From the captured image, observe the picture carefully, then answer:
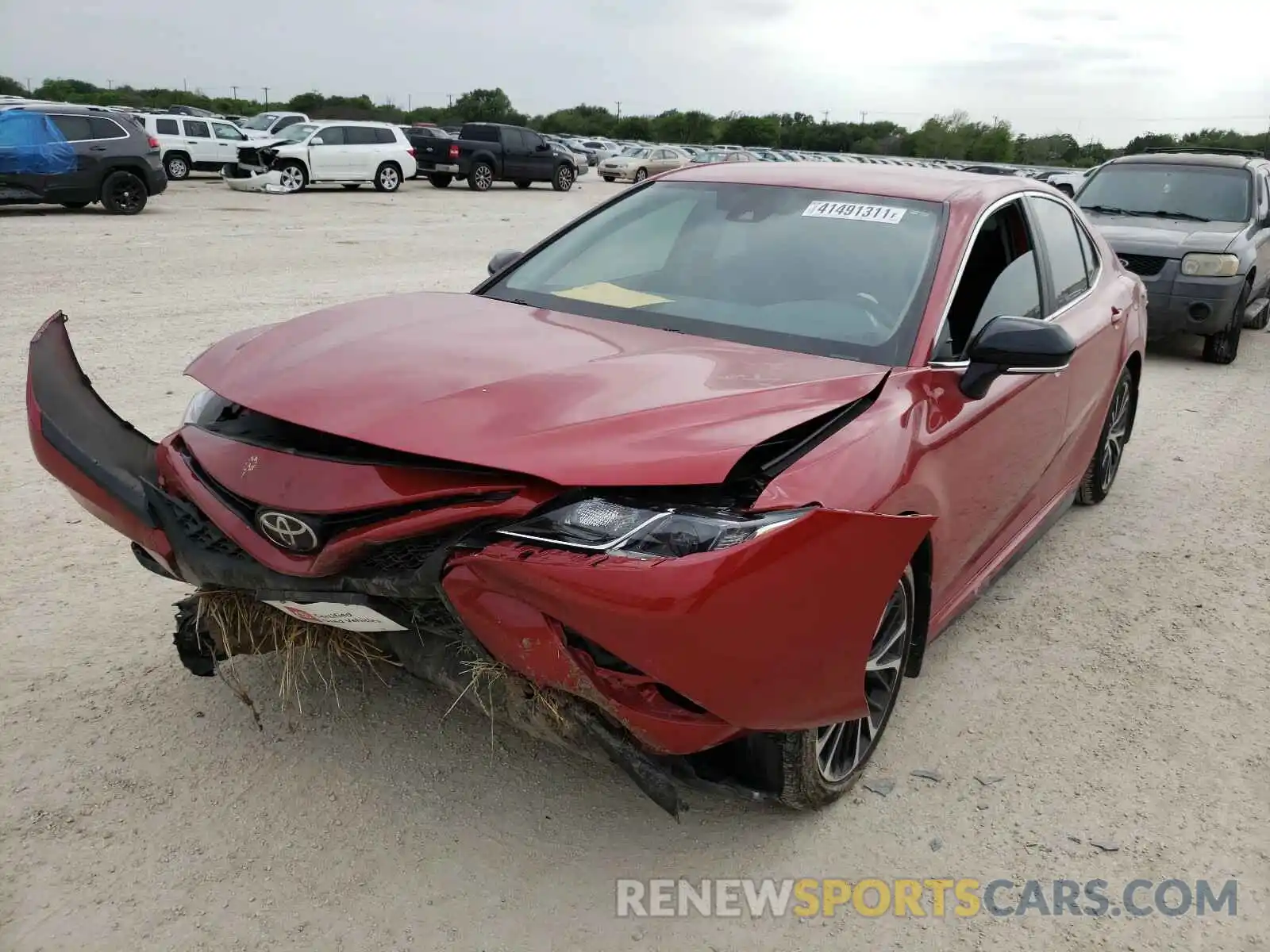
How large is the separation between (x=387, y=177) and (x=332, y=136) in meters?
1.61

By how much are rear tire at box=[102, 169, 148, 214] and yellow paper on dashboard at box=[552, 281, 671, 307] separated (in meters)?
16.1

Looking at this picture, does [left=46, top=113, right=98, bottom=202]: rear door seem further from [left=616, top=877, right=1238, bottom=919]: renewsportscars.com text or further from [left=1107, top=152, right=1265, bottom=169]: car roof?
[left=616, top=877, right=1238, bottom=919]: renewsportscars.com text

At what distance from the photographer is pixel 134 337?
7867 millimetres

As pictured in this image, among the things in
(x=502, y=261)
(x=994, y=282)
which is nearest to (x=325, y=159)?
(x=502, y=261)

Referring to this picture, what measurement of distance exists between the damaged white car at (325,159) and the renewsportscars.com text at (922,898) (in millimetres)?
23464

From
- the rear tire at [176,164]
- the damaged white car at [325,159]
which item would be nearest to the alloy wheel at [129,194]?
the damaged white car at [325,159]

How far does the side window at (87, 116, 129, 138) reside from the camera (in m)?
16.9

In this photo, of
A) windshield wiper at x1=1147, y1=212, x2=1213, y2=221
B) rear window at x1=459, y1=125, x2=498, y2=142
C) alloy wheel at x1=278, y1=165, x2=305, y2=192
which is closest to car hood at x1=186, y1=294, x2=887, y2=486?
windshield wiper at x1=1147, y1=212, x2=1213, y2=221

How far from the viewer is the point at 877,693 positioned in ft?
9.81

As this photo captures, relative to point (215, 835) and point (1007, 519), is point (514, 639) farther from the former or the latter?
point (1007, 519)

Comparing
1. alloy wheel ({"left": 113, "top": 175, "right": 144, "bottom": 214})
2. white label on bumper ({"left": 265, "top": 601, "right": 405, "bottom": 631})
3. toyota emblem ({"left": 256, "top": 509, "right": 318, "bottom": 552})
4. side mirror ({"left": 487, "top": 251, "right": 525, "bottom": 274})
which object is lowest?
alloy wheel ({"left": 113, "top": 175, "right": 144, "bottom": 214})

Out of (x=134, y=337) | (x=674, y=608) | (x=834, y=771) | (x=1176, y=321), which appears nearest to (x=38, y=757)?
(x=674, y=608)

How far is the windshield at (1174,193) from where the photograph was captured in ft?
32.5

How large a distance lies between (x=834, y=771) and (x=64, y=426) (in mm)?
2237
